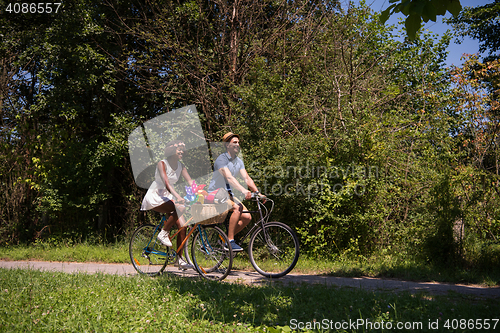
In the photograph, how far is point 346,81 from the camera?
8094 millimetres

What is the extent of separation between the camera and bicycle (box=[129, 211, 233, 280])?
543 cm

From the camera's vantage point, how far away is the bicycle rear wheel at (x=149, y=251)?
577 centimetres

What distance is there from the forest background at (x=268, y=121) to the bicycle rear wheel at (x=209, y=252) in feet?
6.84

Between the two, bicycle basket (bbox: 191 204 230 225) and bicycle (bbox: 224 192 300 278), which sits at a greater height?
bicycle basket (bbox: 191 204 230 225)

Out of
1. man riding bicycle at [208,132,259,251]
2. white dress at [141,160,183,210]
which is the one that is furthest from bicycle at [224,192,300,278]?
white dress at [141,160,183,210]

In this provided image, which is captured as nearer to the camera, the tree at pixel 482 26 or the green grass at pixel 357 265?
the green grass at pixel 357 265

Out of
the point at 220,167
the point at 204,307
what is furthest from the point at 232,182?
the point at 204,307

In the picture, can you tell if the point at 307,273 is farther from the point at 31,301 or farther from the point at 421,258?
the point at 31,301

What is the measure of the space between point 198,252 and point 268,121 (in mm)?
3377

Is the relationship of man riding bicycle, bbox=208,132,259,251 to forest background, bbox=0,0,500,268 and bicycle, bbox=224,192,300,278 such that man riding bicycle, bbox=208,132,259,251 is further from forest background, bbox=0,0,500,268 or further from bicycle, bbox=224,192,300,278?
forest background, bbox=0,0,500,268

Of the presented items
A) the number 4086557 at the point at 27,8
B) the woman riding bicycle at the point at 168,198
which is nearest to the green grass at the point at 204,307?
the woman riding bicycle at the point at 168,198

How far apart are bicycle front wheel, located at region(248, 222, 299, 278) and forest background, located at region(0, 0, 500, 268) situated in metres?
1.54

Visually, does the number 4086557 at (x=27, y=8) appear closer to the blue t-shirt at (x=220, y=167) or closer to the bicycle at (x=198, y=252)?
the blue t-shirt at (x=220, y=167)

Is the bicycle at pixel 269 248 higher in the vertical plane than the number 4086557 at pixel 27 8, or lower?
lower
